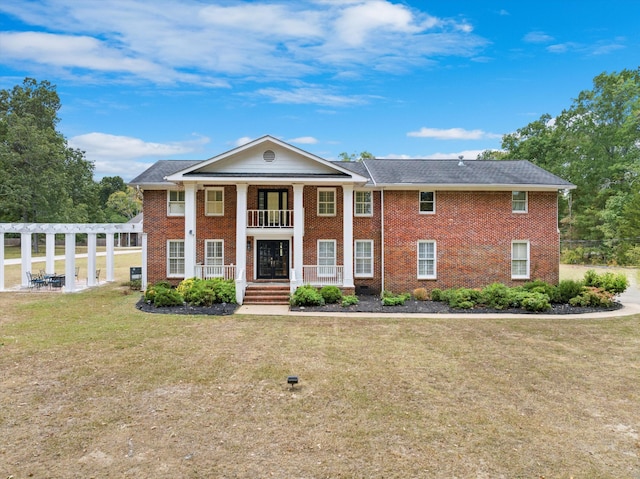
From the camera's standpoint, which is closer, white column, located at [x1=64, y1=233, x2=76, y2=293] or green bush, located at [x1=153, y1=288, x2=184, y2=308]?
green bush, located at [x1=153, y1=288, x2=184, y2=308]

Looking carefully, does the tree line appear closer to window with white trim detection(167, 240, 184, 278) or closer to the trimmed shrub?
window with white trim detection(167, 240, 184, 278)

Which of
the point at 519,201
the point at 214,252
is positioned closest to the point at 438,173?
the point at 519,201

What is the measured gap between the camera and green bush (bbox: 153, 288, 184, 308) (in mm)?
16094

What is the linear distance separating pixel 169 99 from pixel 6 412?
26.0 metres

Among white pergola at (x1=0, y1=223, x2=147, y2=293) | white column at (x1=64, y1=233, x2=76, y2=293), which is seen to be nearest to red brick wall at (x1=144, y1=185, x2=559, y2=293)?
white pergola at (x1=0, y1=223, x2=147, y2=293)

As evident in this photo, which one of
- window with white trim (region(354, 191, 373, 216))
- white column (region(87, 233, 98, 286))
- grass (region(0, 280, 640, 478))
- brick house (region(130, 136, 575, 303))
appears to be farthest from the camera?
white column (region(87, 233, 98, 286))

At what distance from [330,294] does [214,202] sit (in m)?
8.15

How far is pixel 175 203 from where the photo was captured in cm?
2062

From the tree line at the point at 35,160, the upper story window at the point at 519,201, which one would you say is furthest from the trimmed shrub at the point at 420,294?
the tree line at the point at 35,160

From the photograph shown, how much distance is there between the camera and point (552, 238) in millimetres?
20031

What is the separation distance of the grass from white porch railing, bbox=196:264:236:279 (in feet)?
19.7

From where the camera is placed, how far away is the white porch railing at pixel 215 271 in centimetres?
1900

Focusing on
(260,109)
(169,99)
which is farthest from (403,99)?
(169,99)

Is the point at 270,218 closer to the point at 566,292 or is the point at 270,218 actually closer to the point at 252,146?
the point at 252,146
